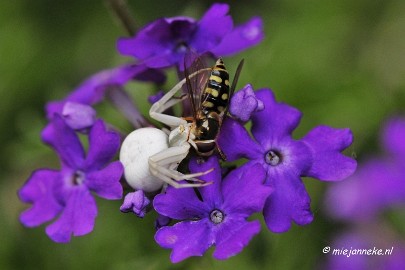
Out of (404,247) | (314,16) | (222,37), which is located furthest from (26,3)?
(404,247)

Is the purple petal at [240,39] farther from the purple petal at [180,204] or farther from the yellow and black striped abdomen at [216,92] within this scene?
the purple petal at [180,204]

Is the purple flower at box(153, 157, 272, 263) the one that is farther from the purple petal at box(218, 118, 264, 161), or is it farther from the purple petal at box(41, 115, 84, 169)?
the purple petal at box(41, 115, 84, 169)

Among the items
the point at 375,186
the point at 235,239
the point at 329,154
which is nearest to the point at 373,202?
the point at 375,186

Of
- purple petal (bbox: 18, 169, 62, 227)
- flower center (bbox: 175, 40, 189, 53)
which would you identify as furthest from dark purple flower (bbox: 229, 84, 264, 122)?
purple petal (bbox: 18, 169, 62, 227)

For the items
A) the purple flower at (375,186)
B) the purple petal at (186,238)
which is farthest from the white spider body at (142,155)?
the purple flower at (375,186)

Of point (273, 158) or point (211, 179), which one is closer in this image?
point (211, 179)

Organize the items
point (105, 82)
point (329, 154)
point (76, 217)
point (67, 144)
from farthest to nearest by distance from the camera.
Answer: point (105, 82) < point (67, 144) < point (76, 217) < point (329, 154)

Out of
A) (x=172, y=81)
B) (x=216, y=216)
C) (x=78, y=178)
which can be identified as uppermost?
(x=78, y=178)

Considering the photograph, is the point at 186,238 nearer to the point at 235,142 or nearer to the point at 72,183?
the point at 235,142
